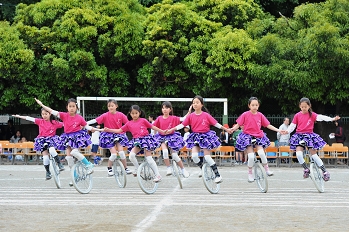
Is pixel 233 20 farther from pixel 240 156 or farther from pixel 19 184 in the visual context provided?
pixel 19 184

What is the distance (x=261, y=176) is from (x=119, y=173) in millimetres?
3679

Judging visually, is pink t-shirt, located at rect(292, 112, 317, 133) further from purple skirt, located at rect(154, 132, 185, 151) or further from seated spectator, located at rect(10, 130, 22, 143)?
seated spectator, located at rect(10, 130, 22, 143)

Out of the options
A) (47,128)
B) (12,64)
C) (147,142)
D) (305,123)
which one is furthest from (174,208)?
(12,64)

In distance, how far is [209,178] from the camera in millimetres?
16922

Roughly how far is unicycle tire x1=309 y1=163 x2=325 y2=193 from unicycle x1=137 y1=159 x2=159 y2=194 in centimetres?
342

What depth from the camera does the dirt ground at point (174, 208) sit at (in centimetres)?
1131

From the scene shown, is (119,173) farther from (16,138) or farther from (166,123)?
(16,138)

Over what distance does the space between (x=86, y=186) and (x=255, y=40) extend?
57.5ft

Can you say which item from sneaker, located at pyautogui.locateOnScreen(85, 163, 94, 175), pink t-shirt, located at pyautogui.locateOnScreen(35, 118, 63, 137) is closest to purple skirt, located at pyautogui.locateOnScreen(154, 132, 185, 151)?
sneaker, located at pyautogui.locateOnScreen(85, 163, 94, 175)

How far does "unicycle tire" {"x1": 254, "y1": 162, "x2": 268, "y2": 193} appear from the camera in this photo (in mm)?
17000

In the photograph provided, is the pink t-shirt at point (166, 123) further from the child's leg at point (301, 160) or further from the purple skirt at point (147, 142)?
the child's leg at point (301, 160)

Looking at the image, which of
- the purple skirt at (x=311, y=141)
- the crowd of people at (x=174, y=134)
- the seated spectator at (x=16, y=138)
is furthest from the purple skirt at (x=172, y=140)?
the seated spectator at (x=16, y=138)

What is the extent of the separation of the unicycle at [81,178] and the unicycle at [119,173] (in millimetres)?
1394

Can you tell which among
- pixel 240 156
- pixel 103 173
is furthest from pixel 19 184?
pixel 240 156
